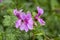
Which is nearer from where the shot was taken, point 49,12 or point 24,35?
point 24,35

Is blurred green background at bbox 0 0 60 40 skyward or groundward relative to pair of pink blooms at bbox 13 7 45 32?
groundward

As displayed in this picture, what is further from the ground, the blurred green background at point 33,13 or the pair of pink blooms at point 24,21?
the pair of pink blooms at point 24,21

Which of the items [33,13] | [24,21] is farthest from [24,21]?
[33,13]

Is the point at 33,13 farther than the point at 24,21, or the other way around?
A: the point at 33,13

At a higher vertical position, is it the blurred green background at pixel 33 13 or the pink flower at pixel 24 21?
the pink flower at pixel 24 21

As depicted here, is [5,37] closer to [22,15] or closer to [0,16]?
[22,15]

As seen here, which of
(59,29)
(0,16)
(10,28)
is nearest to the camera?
(10,28)

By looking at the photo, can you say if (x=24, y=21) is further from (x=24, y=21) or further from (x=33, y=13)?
(x=33, y=13)

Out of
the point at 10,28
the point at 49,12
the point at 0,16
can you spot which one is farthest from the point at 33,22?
the point at 49,12
